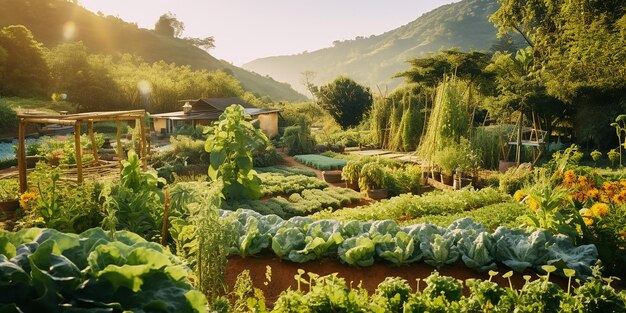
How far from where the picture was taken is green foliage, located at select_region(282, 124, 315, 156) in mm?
17422

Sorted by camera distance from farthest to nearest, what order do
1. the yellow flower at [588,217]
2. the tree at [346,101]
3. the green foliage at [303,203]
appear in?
1. the tree at [346,101]
2. the green foliage at [303,203]
3. the yellow flower at [588,217]

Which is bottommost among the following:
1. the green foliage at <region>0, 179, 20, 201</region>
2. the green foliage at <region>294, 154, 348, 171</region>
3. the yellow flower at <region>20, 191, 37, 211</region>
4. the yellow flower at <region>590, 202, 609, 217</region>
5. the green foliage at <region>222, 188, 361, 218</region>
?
the green foliage at <region>294, 154, 348, 171</region>

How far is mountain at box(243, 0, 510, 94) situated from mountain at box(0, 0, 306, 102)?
105ft

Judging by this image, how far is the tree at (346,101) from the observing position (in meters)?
26.9

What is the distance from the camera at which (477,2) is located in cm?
13088

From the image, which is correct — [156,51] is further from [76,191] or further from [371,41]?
[371,41]

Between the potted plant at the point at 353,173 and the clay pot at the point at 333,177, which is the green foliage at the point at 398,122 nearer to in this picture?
the clay pot at the point at 333,177

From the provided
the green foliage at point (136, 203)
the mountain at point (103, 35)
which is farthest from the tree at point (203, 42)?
the green foliage at point (136, 203)

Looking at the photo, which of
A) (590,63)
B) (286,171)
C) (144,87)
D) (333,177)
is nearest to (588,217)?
(333,177)

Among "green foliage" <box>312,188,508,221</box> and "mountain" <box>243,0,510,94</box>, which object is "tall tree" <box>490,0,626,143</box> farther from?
"mountain" <box>243,0,510,94</box>

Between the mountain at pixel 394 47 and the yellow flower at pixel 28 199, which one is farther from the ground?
the mountain at pixel 394 47

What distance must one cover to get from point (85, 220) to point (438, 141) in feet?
25.3

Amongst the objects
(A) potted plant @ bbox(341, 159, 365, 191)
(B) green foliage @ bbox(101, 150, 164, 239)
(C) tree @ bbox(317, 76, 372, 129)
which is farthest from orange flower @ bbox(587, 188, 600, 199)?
(C) tree @ bbox(317, 76, 372, 129)

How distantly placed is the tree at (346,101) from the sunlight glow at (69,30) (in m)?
41.2
